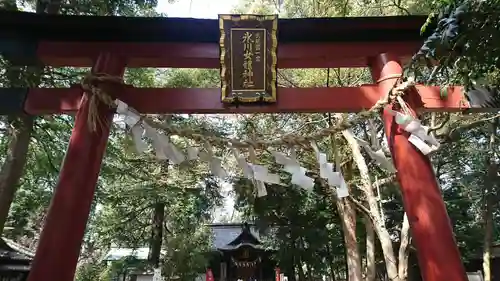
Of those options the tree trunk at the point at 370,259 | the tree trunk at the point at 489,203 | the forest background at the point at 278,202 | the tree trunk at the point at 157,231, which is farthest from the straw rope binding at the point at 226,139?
the tree trunk at the point at 157,231

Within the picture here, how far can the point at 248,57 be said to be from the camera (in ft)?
11.0

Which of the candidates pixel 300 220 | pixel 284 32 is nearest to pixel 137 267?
pixel 300 220

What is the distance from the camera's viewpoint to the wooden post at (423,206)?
2.60 meters

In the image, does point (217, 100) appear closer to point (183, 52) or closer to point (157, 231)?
point (183, 52)

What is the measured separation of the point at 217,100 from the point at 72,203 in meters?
1.36

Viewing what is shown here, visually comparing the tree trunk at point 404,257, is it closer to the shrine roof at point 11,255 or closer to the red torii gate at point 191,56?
the red torii gate at point 191,56

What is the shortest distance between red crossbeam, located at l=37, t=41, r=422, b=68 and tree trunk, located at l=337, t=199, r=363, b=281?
22.2 feet

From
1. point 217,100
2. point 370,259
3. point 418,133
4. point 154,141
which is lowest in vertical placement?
point 154,141

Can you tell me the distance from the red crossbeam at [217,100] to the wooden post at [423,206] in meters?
0.20

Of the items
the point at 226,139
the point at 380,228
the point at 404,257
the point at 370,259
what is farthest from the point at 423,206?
the point at 370,259

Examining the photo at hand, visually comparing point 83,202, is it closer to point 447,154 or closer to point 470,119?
point 470,119

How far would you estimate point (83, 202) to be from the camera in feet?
8.93

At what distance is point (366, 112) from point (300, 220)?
10.7 m

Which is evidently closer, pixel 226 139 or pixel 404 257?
pixel 226 139
